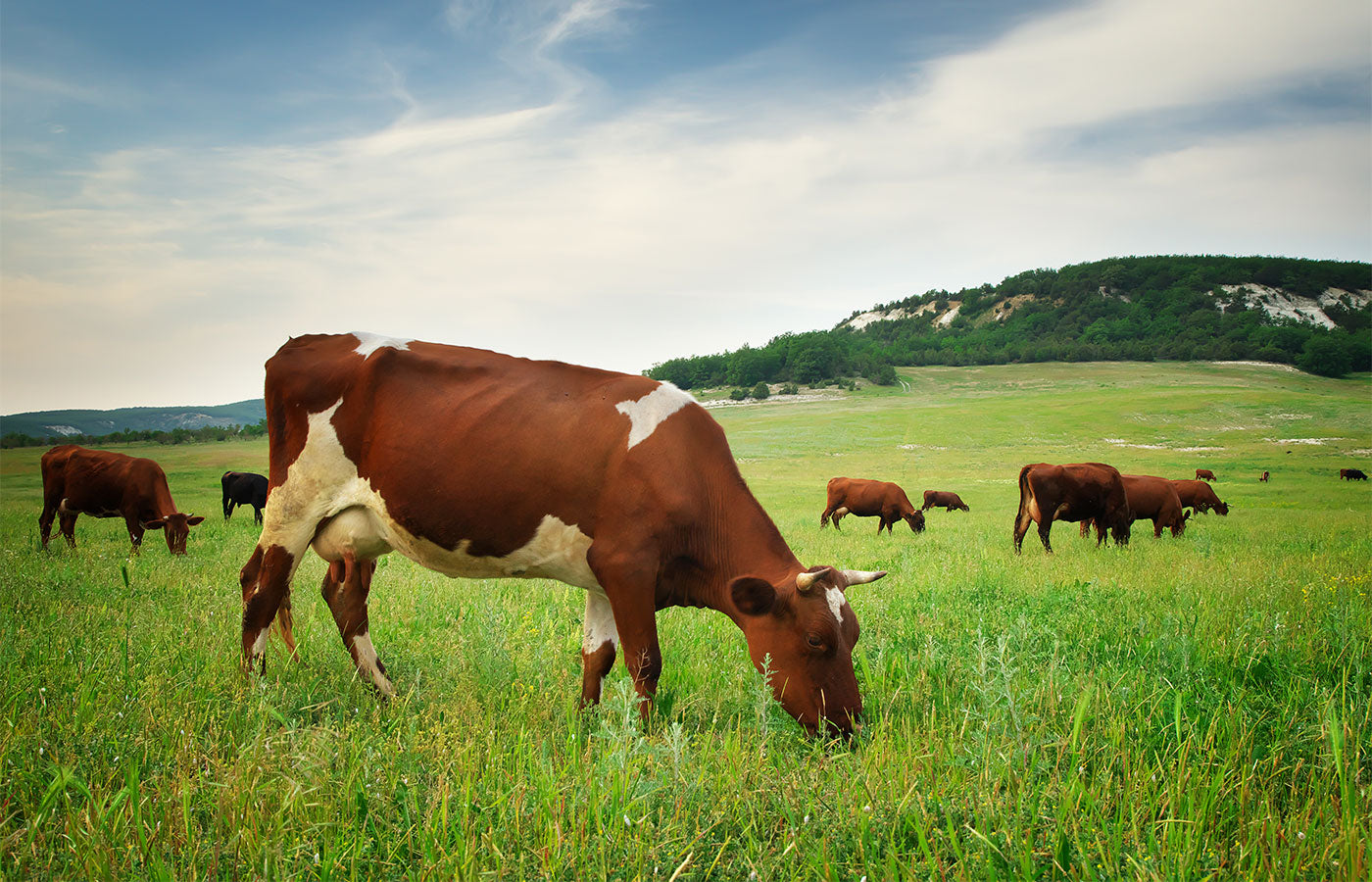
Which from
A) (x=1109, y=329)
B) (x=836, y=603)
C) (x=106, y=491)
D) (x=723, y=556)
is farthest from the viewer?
(x=1109, y=329)

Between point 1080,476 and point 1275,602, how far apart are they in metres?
9.76

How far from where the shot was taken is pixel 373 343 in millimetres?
5574

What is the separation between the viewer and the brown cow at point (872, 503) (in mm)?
22031

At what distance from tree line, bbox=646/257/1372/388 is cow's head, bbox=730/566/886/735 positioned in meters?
64.0

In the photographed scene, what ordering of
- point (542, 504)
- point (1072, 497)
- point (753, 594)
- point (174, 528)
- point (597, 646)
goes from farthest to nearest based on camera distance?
point (1072, 497), point (174, 528), point (597, 646), point (542, 504), point (753, 594)

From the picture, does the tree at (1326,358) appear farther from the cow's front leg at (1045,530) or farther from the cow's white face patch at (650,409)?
the cow's white face patch at (650,409)

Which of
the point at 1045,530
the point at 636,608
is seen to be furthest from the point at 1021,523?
the point at 636,608

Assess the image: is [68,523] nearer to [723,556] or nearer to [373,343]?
[373,343]

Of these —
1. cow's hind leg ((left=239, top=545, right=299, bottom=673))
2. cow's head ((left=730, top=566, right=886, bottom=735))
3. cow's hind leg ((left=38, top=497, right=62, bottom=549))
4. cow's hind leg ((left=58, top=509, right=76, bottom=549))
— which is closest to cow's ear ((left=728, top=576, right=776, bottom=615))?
cow's head ((left=730, top=566, right=886, bottom=735))

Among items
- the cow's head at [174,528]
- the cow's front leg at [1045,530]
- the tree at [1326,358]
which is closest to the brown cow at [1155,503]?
the cow's front leg at [1045,530]

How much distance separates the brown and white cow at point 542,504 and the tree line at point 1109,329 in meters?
63.2

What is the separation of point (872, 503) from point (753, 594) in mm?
18801

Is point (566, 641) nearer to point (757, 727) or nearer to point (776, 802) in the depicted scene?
point (757, 727)

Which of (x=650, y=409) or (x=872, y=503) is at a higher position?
(x=650, y=409)
